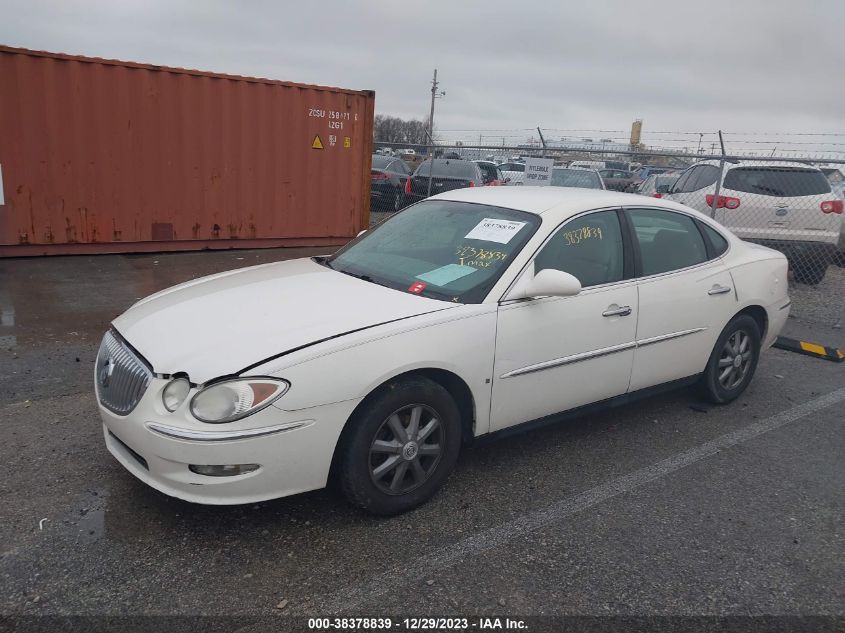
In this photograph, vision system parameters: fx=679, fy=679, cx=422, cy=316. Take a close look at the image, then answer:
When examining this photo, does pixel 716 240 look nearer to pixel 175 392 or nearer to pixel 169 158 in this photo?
pixel 175 392

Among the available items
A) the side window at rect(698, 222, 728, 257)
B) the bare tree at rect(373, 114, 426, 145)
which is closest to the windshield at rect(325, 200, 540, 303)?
the side window at rect(698, 222, 728, 257)

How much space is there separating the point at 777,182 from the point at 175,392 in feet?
28.1

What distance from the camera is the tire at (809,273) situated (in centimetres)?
938

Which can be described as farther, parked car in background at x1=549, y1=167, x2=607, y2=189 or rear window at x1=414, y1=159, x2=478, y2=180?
rear window at x1=414, y1=159, x2=478, y2=180

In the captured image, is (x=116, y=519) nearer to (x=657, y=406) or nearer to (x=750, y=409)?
(x=657, y=406)

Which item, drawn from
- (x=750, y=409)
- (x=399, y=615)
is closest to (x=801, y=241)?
(x=750, y=409)

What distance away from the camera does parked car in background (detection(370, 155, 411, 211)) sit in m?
16.1

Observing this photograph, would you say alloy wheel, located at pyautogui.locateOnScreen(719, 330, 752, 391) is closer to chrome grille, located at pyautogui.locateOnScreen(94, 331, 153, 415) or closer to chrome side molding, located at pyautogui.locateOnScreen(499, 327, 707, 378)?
chrome side molding, located at pyautogui.locateOnScreen(499, 327, 707, 378)

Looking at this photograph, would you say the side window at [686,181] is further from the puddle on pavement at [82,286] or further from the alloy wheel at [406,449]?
the alloy wheel at [406,449]

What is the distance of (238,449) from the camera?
2.72 m

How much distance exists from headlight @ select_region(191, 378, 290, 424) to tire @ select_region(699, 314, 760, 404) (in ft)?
10.6

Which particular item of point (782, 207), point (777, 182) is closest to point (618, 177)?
point (777, 182)

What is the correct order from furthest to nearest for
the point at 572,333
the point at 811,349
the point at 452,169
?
the point at 452,169
the point at 811,349
the point at 572,333

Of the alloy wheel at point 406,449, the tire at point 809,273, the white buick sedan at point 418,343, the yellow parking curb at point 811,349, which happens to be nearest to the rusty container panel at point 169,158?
the white buick sedan at point 418,343
